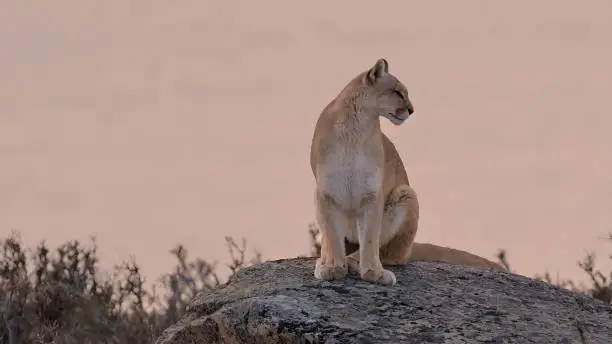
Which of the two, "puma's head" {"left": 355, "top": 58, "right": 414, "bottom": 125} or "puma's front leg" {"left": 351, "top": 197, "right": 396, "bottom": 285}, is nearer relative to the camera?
"puma's front leg" {"left": 351, "top": 197, "right": 396, "bottom": 285}

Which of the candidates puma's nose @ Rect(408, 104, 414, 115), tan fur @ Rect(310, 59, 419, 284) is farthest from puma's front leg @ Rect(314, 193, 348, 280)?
puma's nose @ Rect(408, 104, 414, 115)

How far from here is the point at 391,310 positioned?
469 inches

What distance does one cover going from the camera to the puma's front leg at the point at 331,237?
41.2ft

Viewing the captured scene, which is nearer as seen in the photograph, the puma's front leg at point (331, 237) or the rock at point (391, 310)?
the rock at point (391, 310)

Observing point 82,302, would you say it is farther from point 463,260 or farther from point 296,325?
point 296,325

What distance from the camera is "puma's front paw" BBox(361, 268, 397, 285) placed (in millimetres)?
12477

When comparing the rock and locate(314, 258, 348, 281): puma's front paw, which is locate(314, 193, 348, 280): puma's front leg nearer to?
locate(314, 258, 348, 281): puma's front paw

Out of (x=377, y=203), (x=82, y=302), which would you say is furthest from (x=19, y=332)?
(x=377, y=203)

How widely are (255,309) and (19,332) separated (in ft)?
31.4

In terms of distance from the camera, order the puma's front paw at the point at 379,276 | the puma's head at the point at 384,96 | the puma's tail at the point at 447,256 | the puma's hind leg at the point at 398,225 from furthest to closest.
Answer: the puma's tail at the point at 447,256 < the puma's hind leg at the point at 398,225 < the puma's head at the point at 384,96 < the puma's front paw at the point at 379,276

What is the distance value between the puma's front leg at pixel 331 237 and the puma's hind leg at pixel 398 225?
411mm

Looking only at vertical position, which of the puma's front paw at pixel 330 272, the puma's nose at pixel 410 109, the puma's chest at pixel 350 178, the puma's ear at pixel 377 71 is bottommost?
the puma's front paw at pixel 330 272

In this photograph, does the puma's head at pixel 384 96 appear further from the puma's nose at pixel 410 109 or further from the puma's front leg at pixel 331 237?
the puma's front leg at pixel 331 237

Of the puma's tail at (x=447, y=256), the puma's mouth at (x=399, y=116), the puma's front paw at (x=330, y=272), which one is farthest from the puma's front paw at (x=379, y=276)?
the puma's tail at (x=447, y=256)
